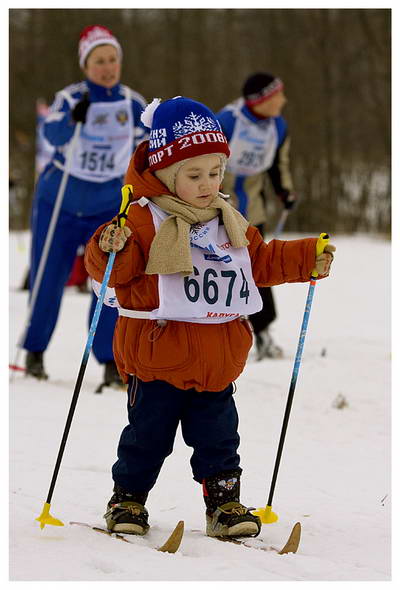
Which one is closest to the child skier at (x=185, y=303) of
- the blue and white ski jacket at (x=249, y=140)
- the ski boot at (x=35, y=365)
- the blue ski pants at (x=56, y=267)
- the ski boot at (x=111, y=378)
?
the blue ski pants at (x=56, y=267)

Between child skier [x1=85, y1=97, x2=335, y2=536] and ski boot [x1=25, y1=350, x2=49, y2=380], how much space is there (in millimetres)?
2898

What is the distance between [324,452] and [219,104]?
14.7 m

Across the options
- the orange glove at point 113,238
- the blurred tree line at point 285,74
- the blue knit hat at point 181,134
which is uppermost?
the blurred tree line at point 285,74

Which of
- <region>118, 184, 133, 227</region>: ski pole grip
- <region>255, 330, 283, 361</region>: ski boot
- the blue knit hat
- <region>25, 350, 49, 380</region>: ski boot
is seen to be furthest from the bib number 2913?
<region>255, 330, 283, 361</region>: ski boot

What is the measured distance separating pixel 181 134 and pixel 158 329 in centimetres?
67

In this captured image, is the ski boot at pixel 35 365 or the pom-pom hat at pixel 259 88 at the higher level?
the pom-pom hat at pixel 259 88

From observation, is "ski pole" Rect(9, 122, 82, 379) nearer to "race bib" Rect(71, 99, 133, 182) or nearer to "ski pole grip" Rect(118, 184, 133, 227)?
"race bib" Rect(71, 99, 133, 182)

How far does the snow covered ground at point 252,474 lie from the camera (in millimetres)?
Result: 2816

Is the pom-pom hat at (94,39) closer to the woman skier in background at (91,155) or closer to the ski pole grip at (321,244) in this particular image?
the woman skier in background at (91,155)

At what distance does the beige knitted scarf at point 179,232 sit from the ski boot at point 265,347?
3688mm

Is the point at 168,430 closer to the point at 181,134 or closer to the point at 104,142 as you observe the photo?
the point at 181,134

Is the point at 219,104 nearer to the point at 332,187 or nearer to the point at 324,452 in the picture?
the point at 332,187

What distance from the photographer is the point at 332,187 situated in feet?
55.4

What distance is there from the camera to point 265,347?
22.7 feet
